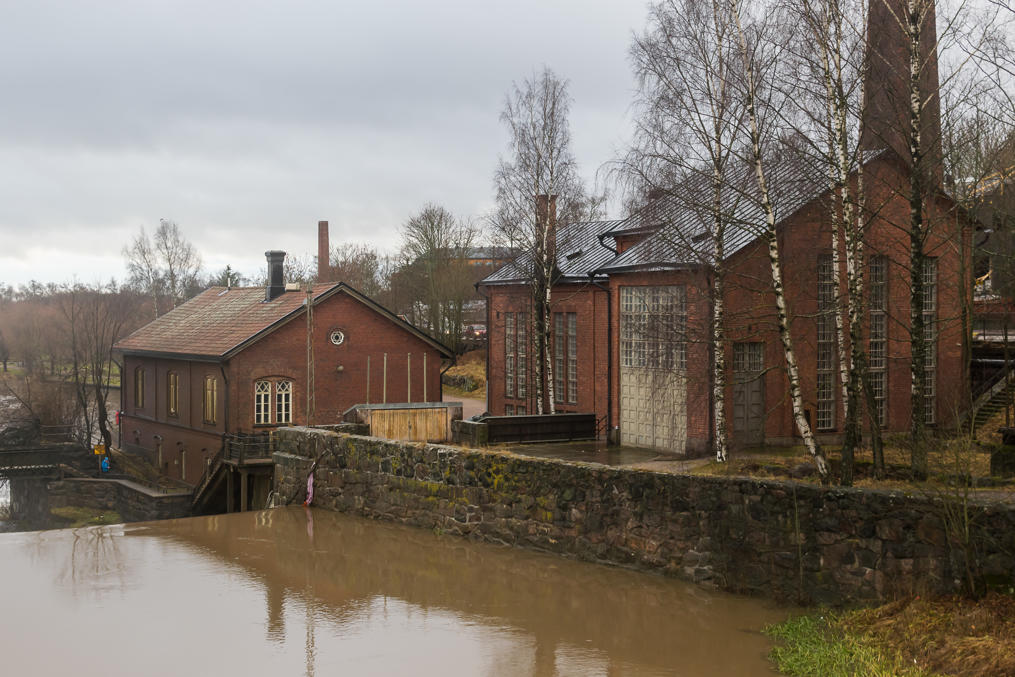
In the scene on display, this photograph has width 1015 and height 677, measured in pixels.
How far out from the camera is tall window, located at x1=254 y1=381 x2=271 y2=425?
107 feet

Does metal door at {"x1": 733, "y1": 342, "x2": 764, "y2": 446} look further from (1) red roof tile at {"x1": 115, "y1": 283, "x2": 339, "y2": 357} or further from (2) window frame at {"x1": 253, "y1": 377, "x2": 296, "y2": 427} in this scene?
(2) window frame at {"x1": 253, "y1": 377, "x2": 296, "y2": 427}

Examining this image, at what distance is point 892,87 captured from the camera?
1499cm

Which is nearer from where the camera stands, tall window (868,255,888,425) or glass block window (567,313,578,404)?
tall window (868,255,888,425)

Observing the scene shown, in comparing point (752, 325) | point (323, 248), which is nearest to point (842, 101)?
point (752, 325)

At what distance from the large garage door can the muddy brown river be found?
24.3ft

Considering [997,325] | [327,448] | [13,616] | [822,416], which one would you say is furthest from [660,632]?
[997,325]

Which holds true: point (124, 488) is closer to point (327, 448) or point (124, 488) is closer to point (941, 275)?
point (327, 448)

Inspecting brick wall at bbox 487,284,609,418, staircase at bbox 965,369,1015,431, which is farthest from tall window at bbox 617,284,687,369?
staircase at bbox 965,369,1015,431

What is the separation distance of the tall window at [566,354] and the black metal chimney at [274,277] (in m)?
12.3

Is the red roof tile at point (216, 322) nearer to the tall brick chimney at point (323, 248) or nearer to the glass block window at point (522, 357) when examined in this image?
the glass block window at point (522, 357)

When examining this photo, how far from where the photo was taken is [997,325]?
33.7 meters

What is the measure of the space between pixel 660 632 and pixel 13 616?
815 cm

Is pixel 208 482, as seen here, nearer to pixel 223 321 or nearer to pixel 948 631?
pixel 223 321

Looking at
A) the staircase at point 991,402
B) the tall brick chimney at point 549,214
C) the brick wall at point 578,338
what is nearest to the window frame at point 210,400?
the brick wall at point 578,338
